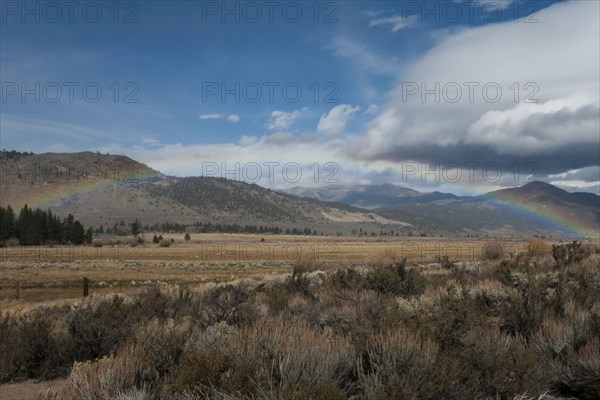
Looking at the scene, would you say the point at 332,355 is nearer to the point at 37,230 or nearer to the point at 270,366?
the point at 270,366

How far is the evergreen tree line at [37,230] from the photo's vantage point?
94.3 m

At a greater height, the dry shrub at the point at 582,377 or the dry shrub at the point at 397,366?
the dry shrub at the point at 397,366

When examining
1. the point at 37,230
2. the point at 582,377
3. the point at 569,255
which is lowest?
the point at 37,230

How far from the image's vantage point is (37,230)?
312ft

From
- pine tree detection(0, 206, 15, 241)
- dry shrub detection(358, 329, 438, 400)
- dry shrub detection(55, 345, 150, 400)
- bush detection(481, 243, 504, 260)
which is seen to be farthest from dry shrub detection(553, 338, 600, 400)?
pine tree detection(0, 206, 15, 241)

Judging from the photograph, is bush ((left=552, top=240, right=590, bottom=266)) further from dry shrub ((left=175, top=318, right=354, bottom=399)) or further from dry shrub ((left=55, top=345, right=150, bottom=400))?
dry shrub ((left=55, top=345, right=150, bottom=400))

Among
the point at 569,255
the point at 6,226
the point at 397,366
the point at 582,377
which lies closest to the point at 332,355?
the point at 397,366

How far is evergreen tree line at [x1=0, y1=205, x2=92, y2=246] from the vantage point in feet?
309

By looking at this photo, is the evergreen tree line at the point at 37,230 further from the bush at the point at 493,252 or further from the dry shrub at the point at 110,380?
the dry shrub at the point at 110,380

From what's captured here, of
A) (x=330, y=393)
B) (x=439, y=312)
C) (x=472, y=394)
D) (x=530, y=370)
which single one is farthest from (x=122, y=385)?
(x=439, y=312)

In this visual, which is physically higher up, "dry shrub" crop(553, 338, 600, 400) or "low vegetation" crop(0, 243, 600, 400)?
"low vegetation" crop(0, 243, 600, 400)

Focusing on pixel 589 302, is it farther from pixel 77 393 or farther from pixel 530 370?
pixel 77 393

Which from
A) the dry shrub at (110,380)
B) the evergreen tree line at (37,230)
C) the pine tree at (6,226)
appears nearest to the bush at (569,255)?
the dry shrub at (110,380)

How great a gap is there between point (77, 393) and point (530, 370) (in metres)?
5.41
